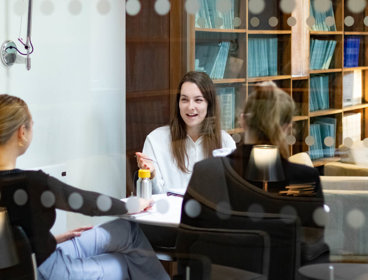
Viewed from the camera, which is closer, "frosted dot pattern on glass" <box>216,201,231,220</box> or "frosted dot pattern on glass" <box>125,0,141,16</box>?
"frosted dot pattern on glass" <box>216,201,231,220</box>

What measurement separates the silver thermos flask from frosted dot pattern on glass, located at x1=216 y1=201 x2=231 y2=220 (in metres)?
0.24

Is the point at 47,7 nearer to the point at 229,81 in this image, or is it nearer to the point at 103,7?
the point at 103,7

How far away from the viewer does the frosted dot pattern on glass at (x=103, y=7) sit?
218 centimetres

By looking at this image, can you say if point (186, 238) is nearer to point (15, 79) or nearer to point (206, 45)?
point (206, 45)

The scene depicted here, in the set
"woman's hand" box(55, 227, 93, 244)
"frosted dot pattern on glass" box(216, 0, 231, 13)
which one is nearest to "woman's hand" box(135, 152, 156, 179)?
"woman's hand" box(55, 227, 93, 244)

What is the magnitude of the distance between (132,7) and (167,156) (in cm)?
51

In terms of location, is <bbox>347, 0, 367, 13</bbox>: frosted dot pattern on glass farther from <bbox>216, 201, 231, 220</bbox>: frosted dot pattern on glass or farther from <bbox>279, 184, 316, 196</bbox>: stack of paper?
<bbox>216, 201, 231, 220</bbox>: frosted dot pattern on glass

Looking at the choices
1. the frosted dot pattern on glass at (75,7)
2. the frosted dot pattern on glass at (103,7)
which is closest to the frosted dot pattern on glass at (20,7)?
the frosted dot pattern on glass at (75,7)

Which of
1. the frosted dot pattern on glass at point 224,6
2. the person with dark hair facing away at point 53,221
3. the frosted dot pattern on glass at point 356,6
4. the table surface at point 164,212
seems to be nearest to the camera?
the frosted dot pattern on glass at point 356,6

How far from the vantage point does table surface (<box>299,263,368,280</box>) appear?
6.21ft

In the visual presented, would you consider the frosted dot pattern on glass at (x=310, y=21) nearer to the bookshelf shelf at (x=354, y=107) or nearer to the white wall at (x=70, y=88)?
the bookshelf shelf at (x=354, y=107)

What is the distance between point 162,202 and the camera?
2.06 meters

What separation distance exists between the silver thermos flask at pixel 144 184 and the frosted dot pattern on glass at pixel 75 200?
0.74 feet

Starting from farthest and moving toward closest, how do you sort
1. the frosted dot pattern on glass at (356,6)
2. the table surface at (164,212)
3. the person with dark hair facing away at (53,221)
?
the person with dark hair facing away at (53,221) < the table surface at (164,212) < the frosted dot pattern on glass at (356,6)
